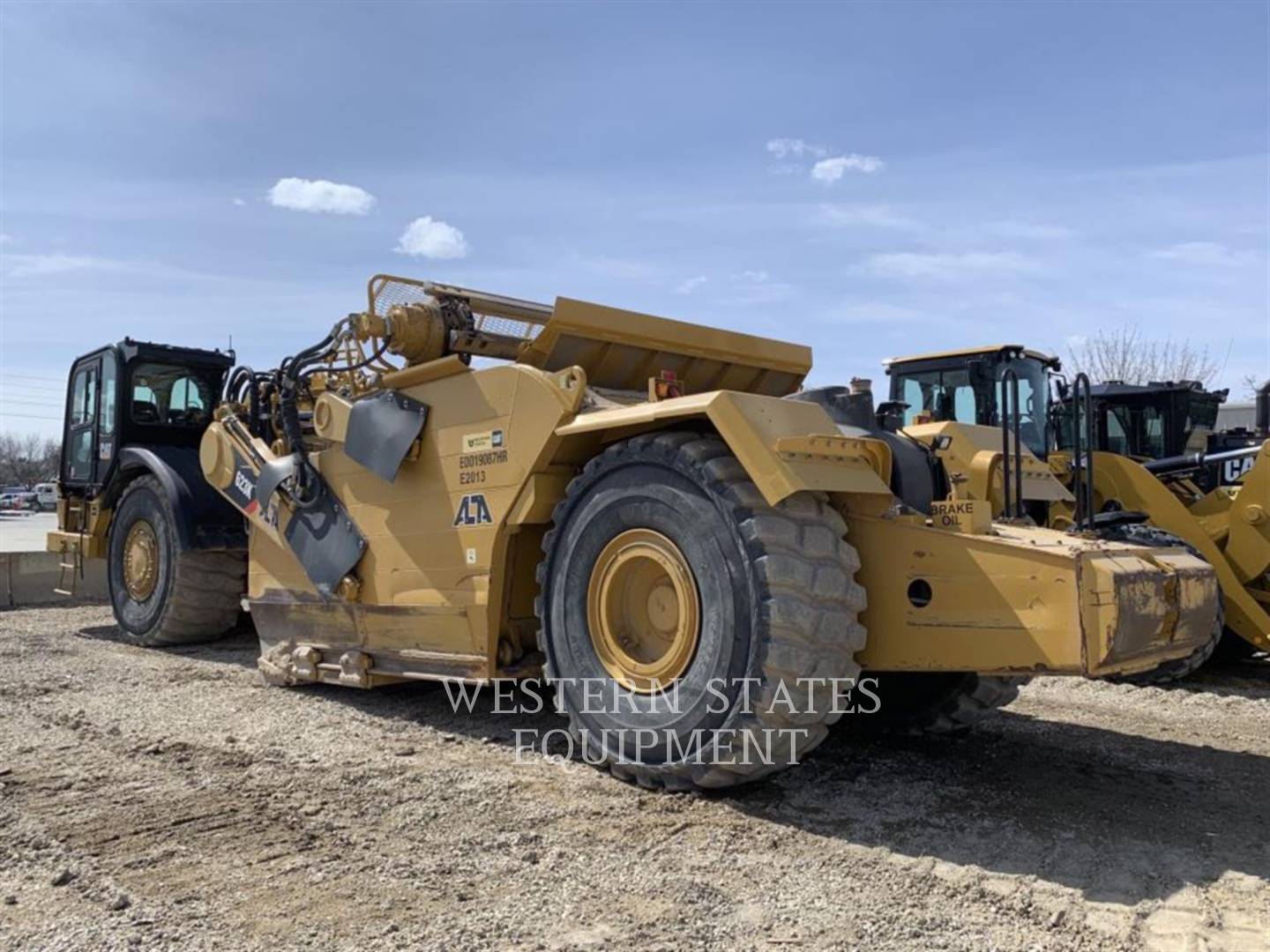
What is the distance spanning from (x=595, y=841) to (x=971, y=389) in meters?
7.27

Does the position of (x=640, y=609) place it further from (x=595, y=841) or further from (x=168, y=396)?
(x=168, y=396)

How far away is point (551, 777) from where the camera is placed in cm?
452

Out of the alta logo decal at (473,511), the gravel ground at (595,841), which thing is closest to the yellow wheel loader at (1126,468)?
the gravel ground at (595,841)

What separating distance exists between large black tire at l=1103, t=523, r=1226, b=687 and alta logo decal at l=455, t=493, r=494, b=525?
2871 millimetres

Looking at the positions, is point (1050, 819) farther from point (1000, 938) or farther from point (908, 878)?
point (1000, 938)

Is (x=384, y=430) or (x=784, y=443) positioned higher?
(x=384, y=430)

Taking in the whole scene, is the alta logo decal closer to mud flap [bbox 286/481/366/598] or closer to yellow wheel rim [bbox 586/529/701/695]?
yellow wheel rim [bbox 586/529/701/695]

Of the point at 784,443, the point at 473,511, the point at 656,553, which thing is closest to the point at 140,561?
the point at 473,511

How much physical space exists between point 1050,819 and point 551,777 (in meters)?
2.00

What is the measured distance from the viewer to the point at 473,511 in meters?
5.16

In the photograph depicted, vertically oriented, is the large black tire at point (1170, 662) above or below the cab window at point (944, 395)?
below

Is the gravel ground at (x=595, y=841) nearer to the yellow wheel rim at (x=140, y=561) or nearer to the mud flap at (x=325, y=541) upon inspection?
the mud flap at (x=325, y=541)

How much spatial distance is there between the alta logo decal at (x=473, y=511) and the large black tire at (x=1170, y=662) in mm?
2871

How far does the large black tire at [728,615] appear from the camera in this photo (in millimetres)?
3797
